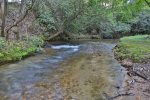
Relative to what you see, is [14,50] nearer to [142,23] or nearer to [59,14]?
[59,14]

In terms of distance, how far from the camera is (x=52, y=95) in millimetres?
8133

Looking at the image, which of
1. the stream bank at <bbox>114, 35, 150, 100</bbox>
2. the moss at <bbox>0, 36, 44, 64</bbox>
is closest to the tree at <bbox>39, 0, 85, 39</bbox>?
the moss at <bbox>0, 36, 44, 64</bbox>

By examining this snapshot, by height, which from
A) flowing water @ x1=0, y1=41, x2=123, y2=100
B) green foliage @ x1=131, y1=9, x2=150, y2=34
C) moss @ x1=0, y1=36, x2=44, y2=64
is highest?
green foliage @ x1=131, y1=9, x2=150, y2=34

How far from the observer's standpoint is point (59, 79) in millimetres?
10227

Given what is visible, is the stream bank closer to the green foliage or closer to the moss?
A: the moss

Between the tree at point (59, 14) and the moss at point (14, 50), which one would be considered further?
the tree at point (59, 14)

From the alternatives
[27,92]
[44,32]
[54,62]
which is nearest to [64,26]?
[44,32]

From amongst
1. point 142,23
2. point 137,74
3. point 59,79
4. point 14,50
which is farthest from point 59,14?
point 137,74

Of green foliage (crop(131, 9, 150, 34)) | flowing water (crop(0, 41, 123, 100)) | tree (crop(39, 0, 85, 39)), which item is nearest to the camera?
flowing water (crop(0, 41, 123, 100))

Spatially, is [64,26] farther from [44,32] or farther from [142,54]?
[142,54]

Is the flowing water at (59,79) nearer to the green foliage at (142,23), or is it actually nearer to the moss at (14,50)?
the moss at (14,50)

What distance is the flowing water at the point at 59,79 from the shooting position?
8.23 metres

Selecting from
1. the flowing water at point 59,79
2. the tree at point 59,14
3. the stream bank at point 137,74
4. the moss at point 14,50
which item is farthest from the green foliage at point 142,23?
the flowing water at point 59,79

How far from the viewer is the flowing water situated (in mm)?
8227
